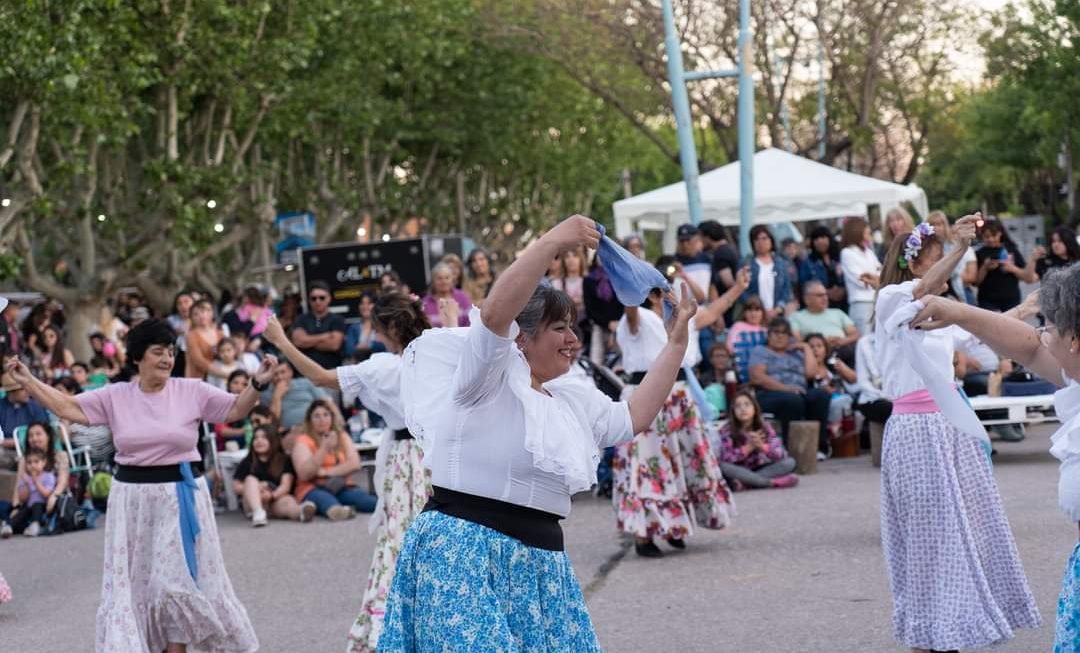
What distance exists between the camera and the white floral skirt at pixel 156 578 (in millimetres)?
7746

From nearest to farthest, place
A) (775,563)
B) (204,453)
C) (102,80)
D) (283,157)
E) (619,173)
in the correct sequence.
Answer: (775,563) < (204,453) < (102,80) < (283,157) < (619,173)

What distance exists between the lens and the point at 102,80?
24172 millimetres

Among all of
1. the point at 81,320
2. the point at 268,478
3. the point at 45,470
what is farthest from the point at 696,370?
the point at 81,320

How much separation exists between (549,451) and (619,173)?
60.9 metres

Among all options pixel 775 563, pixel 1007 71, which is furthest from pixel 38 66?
pixel 1007 71

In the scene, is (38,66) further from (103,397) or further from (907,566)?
(907,566)

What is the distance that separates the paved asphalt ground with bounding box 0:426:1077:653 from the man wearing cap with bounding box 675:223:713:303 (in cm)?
202

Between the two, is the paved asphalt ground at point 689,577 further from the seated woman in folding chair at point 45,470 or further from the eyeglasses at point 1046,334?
the eyeglasses at point 1046,334

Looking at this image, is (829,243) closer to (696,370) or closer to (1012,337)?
(696,370)

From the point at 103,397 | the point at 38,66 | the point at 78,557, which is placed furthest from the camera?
the point at 38,66

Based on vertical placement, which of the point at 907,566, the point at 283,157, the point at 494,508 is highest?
the point at 283,157

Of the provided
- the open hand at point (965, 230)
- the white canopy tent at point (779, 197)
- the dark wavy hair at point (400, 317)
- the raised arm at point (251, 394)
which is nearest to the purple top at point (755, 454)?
the white canopy tent at point (779, 197)

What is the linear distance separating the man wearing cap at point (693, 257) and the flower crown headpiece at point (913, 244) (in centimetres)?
755

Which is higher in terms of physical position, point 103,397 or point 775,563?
point 103,397
